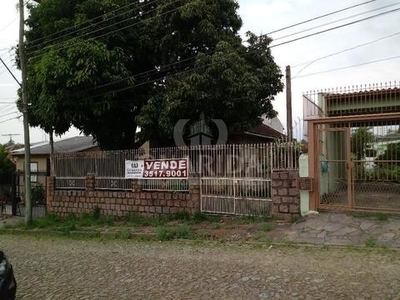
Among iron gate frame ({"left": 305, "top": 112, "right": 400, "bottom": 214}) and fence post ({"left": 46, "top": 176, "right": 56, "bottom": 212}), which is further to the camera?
fence post ({"left": 46, "top": 176, "right": 56, "bottom": 212})

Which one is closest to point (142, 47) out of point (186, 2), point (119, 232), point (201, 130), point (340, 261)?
point (186, 2)

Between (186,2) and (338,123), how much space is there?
707cm

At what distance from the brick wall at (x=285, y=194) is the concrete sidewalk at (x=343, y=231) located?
49 centimetres

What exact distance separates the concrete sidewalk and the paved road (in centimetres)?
64

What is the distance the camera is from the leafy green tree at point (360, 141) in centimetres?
1072

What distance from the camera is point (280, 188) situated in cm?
1113

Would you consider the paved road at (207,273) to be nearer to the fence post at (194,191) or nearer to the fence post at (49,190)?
the fence post at (194,191)

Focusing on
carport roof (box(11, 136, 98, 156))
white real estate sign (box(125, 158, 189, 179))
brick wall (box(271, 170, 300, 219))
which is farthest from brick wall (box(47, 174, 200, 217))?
carport roof (box(11, 136, 98, 156))

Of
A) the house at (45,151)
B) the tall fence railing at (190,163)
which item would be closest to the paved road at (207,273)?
the tall fence railing at (190,163)

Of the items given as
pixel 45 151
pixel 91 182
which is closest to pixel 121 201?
pixel 91 182

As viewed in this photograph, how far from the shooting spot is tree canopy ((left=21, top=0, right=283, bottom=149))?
13852 millimetres

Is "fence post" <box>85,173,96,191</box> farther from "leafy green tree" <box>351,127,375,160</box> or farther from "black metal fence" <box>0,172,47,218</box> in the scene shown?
"leafy green tree" <box>351,127,375,160</box>

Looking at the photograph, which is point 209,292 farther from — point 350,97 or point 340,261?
Result: point 350,97

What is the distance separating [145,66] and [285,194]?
28.0 feet
